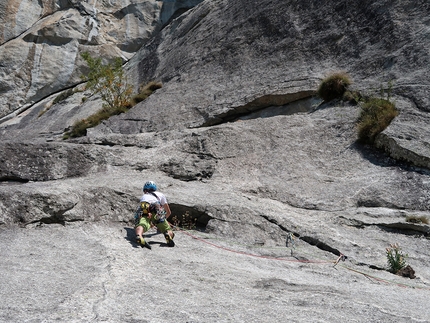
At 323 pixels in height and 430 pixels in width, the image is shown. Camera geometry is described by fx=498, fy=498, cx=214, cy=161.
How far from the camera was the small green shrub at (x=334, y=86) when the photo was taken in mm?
15414

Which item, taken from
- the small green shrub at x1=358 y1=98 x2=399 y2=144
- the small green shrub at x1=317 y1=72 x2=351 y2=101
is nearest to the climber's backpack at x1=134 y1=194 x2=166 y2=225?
the small green shrub at x1=358 y1=98 x2=399 y2=144

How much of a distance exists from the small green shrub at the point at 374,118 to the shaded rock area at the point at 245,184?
284 mm

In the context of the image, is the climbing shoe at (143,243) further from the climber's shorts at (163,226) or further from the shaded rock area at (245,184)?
the climber's shorts at (163,226)

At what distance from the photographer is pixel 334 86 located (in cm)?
1552

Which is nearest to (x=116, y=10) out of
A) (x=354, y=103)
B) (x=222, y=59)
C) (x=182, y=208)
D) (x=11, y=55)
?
(x=11, y=55)

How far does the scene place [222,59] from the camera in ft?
66.6

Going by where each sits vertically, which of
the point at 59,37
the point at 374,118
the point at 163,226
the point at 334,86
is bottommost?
the point at 163,226

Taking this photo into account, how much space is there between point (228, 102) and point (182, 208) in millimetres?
7979

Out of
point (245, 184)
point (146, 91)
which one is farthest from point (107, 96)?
point (245, 184)

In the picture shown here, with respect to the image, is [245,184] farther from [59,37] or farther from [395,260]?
[59,37]

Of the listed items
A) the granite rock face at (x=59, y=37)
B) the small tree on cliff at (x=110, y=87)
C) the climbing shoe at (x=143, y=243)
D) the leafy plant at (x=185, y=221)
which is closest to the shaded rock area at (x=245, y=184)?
the leafy plant at (x=185, y=221)

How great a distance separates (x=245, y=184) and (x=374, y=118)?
165 inches

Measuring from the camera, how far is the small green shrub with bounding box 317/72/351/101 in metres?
15.4

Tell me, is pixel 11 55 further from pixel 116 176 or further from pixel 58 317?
pixel 58 317
